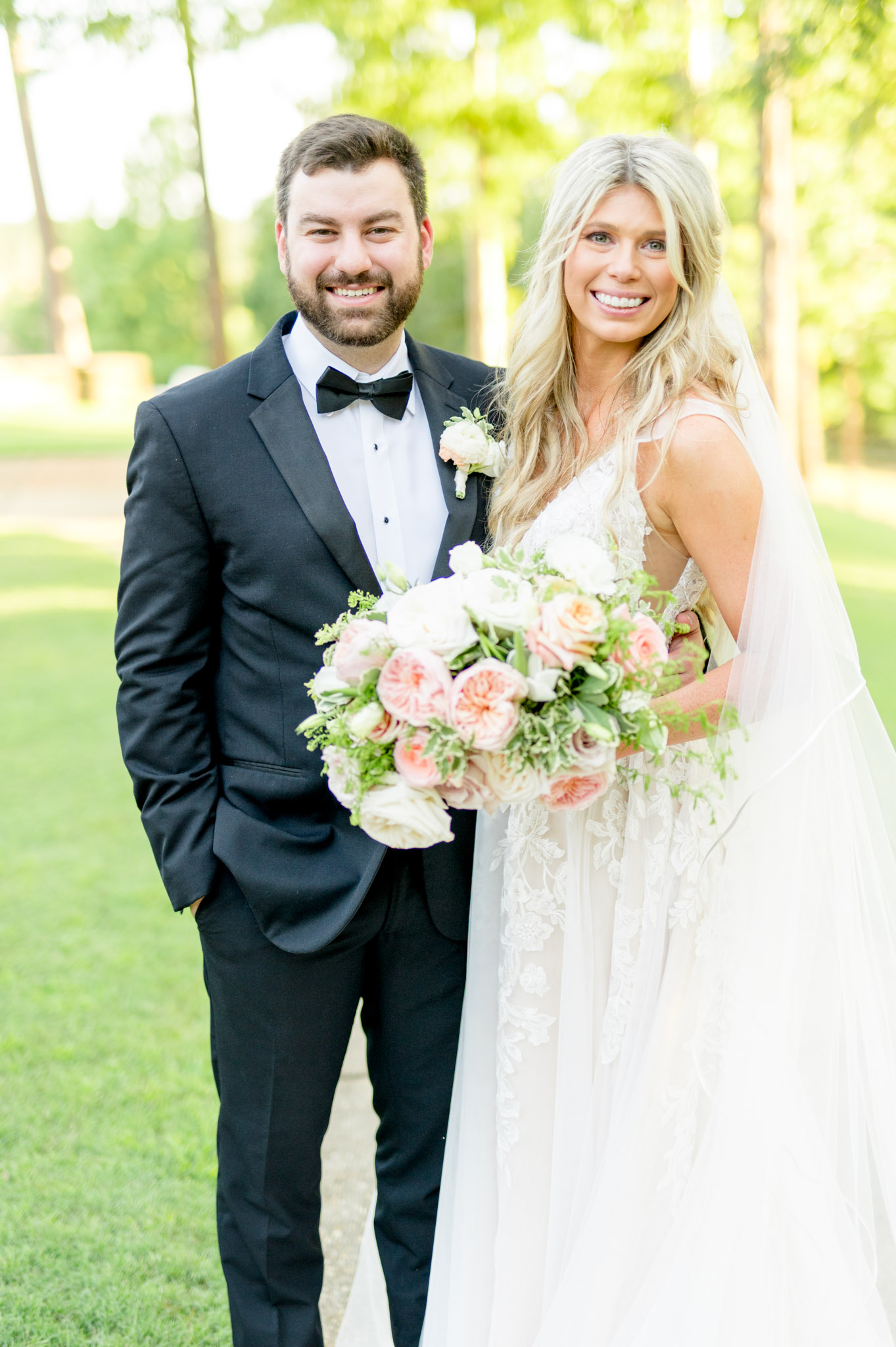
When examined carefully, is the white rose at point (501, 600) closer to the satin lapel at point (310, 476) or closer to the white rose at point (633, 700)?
the white rose at point (633, 700)

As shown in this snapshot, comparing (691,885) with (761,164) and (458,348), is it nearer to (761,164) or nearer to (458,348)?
(761,164)

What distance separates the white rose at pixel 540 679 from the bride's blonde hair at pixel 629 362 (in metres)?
0.67

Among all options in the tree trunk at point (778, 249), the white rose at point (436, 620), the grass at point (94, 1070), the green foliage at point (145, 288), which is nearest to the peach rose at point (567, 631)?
the white rose at point (436, 620)

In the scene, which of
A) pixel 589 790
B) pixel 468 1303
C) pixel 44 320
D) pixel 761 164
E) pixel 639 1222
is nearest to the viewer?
pixel 589 790

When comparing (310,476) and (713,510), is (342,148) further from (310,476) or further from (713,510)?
(713,510)

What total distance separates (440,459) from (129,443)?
18432mm

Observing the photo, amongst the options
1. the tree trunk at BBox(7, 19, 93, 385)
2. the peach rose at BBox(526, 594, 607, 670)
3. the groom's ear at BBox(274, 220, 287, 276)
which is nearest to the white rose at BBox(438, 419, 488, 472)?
the groom's ear at BBox(274, 220, 287, 276)

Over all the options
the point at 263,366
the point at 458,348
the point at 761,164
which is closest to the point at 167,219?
the point at 458,348

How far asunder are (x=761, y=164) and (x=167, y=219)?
32.5m

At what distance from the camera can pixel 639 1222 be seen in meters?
2.25

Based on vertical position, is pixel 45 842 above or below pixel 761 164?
below

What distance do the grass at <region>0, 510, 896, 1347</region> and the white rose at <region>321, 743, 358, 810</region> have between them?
1.65 metres

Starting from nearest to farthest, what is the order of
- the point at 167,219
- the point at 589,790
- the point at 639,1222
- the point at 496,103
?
the point at 589,790, the point at 639,1222, the point at 496,103, the point at 167,219

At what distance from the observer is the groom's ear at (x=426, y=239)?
8.55 ft
